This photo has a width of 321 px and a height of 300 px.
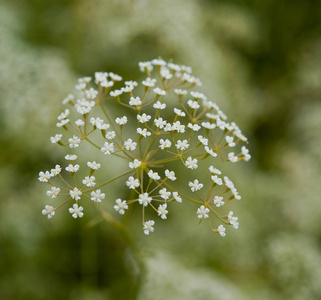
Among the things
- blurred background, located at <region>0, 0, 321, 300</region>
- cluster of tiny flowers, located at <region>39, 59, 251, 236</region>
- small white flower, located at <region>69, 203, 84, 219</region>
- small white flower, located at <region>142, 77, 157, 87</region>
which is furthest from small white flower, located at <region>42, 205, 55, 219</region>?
small white flower, located at <region>142, 77, 157, 87</region>

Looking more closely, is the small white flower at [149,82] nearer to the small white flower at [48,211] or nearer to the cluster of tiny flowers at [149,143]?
the cluster of tiny flowers at [149,143]

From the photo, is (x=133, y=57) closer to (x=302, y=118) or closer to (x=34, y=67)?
(x=34, y=67)

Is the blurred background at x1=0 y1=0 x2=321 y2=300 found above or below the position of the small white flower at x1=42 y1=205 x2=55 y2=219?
above

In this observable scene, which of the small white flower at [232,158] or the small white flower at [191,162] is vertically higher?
the small white flower at [232,158]

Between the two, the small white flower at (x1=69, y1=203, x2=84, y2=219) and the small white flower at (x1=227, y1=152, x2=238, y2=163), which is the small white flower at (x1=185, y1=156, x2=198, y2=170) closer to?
the small white flower at (x1=227, y1=152, x2=238, y2=163)

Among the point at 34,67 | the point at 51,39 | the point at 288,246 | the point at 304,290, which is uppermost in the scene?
the point at 51,39

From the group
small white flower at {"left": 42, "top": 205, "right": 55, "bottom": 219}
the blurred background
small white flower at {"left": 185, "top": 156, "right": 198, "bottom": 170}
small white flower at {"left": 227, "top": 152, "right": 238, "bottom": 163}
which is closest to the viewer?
small white flower at {"left": 42, "top": 205, "right": 55, "bottom": 219}

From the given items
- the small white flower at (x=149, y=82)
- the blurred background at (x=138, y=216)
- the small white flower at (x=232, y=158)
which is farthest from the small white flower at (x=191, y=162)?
the blurred background at (x=138, y=216)

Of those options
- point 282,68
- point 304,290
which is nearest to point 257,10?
point 282,68
